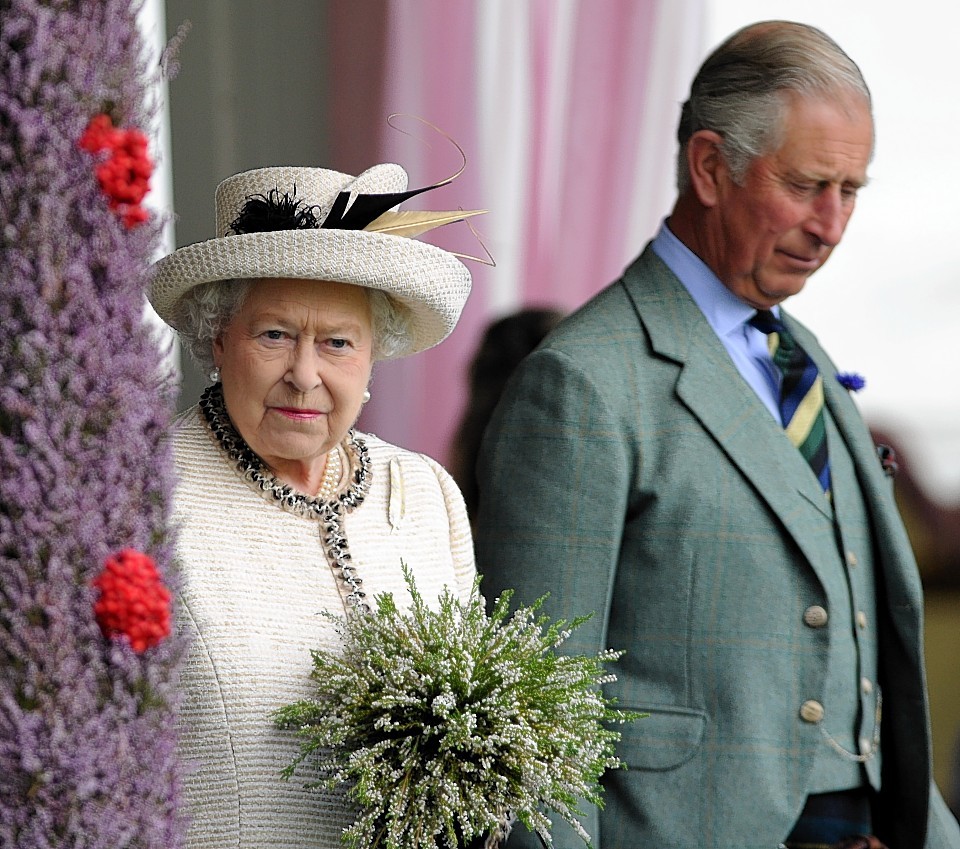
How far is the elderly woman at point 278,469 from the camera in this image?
196 cm

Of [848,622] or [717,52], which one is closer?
[848,622]

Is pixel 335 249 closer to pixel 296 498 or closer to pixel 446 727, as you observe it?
pixel 296 498

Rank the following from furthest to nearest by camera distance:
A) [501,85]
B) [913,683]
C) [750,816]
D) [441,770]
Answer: [501,85] → [913,683] → [750,816] → [441,770]

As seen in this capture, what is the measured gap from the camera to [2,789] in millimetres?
1322

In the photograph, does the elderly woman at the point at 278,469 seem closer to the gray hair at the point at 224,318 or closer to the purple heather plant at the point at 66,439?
the gray hair at the point at 224,318

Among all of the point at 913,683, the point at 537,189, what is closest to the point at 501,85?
the point at 537,189

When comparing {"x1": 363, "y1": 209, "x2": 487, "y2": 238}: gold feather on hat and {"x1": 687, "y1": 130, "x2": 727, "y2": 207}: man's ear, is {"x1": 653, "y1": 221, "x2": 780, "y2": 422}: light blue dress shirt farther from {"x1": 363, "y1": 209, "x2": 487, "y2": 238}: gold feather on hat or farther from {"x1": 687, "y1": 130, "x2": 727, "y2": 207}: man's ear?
{"x1": 363, "y1": 209, "x2": 487, "y2": 238}: gold feather on hat

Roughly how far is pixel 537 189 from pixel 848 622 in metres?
1.96

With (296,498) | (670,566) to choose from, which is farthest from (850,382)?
(296,498)

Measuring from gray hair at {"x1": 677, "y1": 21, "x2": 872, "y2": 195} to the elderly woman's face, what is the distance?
94 cm

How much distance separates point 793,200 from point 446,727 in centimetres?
131

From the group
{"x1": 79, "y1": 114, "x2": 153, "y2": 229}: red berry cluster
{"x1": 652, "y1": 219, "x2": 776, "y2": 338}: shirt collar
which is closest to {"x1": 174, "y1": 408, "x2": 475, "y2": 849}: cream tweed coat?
{"x1": 79, "y1": 114, "x2": 153, "y2": 229}: red berry cluster

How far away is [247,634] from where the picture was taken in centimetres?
198

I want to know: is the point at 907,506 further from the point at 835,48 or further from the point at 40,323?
the point at 40,323
